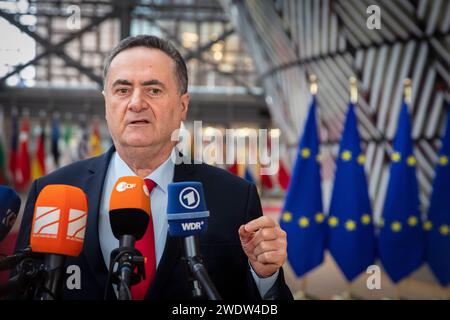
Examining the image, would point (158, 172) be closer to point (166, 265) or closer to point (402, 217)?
point (166, 265)

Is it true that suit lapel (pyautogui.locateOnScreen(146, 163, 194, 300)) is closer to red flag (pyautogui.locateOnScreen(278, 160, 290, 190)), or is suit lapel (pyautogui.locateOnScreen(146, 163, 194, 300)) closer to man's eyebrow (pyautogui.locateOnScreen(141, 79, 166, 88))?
man's eyebrow (pyautogui.locateOnScreen(141, 79, 166, 88))

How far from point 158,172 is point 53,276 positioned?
67 cm

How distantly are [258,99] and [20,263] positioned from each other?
87.8 ft

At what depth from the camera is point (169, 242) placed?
1730 mm

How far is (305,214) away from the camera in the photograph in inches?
293

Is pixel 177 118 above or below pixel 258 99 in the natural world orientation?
below

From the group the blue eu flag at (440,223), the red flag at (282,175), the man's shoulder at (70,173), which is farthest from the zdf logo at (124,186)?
the red flag at (282,175)

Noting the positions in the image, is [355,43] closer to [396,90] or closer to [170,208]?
[396,90]

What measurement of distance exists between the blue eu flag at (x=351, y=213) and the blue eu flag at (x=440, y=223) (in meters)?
0.71

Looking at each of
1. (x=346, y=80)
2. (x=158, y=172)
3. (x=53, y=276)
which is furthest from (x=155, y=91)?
(x=346, y=80)

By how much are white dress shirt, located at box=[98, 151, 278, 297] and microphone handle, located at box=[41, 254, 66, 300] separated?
0.42m

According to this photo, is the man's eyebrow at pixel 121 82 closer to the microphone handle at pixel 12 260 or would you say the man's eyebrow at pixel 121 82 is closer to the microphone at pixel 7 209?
the microphone at pixel 7 209

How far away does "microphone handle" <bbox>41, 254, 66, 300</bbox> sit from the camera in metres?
1.33

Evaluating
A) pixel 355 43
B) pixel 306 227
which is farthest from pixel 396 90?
pixel 306 227
